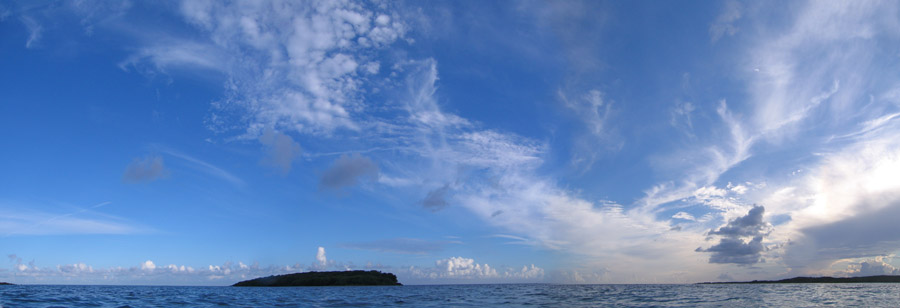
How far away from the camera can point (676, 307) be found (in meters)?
48.2

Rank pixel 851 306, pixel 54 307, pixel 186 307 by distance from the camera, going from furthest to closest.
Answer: pixel 186 307
pixel 851 306
pixel 54 307

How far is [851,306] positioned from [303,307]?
64726 mm

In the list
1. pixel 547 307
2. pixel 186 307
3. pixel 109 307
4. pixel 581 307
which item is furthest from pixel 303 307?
pixel 581 307

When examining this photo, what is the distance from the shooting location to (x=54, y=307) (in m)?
45.7

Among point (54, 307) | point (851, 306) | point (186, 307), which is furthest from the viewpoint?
point (186, 307)

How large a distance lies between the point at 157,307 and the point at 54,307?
944 cm

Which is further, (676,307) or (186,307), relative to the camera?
(186,307)

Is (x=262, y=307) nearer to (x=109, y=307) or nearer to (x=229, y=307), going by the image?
(x=229, y=307)

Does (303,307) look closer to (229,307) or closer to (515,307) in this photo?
(229,307)

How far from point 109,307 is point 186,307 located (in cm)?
780

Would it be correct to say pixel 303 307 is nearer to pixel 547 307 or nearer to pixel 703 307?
pixel 547 307

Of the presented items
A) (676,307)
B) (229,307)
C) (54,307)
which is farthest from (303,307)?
(676,307)

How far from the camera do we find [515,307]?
48312 millimetres

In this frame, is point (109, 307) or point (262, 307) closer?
point (109, 307)
